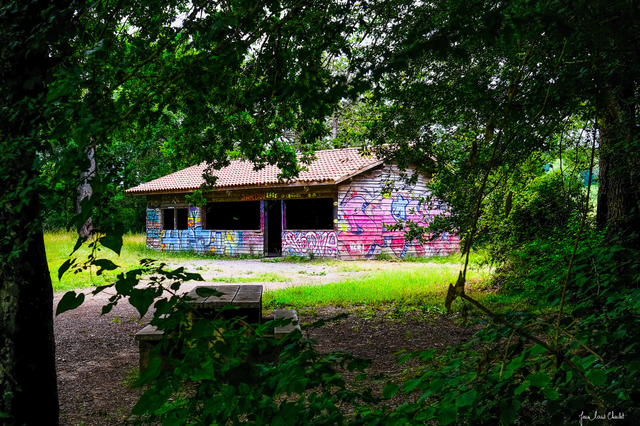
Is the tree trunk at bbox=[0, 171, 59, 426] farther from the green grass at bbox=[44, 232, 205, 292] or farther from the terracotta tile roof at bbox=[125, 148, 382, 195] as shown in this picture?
the terracotta tile roof at bbox=[125, 148, 382, 195]

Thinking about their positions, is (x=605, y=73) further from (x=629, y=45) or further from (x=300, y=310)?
(x=300, y=310)

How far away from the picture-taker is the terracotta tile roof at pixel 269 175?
17.2 meters

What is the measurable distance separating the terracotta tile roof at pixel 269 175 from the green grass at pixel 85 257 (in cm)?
285

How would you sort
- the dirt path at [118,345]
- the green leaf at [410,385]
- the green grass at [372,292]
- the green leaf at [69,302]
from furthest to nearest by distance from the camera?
the green grass at [372,292] → the dirt path at [118,345] → the green leaf at [410,385] → the green leaf at [69,302]

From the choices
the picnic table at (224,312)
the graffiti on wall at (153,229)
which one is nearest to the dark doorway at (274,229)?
the graffiti on wall at (153,229)

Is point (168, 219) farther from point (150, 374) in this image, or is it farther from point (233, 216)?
point (150, 374)

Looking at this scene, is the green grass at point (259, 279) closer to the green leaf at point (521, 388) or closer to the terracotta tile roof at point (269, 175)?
the terracotta tile roof at point (269, 175)

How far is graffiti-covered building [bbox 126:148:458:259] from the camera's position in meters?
17.6

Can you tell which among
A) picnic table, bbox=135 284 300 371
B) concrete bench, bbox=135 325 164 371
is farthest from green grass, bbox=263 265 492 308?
concrete bench, bbox=135 325 164 371

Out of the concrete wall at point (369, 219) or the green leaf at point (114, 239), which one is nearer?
the green leaf at point (114, 239)

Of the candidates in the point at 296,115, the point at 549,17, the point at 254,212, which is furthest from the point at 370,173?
the point at 549,17

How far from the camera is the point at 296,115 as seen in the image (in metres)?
5.24

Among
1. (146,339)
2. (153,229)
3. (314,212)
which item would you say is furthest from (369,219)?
(146,339)

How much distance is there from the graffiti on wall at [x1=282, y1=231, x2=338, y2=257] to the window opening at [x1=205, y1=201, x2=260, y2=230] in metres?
3.82
